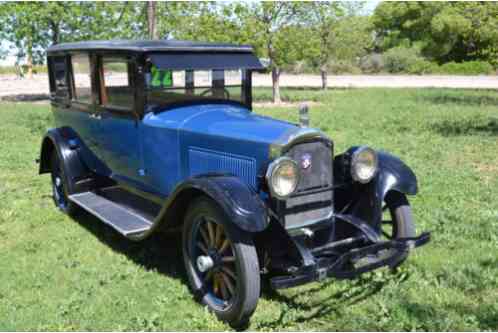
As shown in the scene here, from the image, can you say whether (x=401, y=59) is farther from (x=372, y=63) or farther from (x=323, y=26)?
(x=323, y=26)

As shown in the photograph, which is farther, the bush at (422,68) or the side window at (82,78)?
the bush at (422,68)

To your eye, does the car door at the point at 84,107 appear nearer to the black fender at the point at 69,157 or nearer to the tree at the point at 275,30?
the black fender at the point at 69,157

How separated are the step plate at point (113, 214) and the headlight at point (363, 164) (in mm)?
1792

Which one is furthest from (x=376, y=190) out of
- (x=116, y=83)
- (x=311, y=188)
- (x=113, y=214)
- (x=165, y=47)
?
(x=116, y=83)

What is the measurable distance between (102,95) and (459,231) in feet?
12.4

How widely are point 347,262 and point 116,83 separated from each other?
2802 mm

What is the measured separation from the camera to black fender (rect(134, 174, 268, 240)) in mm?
3193

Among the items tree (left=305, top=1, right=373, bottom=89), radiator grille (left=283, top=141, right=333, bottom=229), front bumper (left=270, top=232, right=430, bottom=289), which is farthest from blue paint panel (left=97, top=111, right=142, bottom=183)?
tree (left=305, top=1, right=373, bottom=89)

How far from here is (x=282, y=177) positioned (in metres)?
3.42

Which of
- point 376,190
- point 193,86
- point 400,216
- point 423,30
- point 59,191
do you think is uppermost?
point 423,30

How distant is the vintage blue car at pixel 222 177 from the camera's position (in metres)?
3.40

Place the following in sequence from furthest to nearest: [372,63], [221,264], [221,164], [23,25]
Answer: [372,63]
[23,25]
[221,164]
[221,264]

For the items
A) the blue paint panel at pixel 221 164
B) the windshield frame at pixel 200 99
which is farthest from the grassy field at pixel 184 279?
the windshield frame at pixel 200 99

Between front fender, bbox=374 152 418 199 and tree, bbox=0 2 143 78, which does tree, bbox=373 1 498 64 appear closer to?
tree, bbox=0 2 143 78
